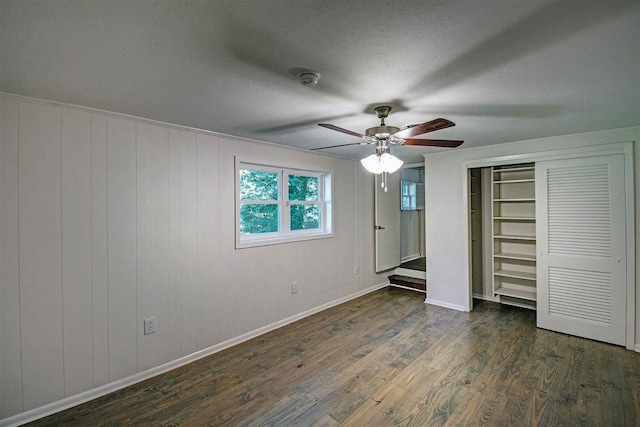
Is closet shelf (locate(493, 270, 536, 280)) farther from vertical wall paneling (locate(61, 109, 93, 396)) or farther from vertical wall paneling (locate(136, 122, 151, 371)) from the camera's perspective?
vertical wall paneling (locate(61, 109, 93, 396))

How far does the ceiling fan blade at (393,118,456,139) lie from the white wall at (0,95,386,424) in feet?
5.75

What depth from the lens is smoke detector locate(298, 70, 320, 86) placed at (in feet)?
5.49

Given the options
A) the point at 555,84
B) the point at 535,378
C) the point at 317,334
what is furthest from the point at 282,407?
the point at 555,84

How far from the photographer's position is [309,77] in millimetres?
1700

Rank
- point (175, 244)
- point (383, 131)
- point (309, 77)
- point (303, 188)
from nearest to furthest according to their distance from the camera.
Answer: point (309, 77) → point (383, 131) → point (175, 244) → point (303, 188)

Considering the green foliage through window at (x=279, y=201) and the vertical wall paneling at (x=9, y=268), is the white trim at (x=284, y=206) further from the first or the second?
the vertical wall paneling at (x=9, y=268)

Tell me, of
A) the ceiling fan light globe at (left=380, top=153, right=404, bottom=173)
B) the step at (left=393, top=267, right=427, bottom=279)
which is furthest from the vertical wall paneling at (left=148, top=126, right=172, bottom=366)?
the step at (left=393, top=267, right=427, bottom=279)

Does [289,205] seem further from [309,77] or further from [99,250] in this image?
[309,77]

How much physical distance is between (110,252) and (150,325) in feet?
2.34

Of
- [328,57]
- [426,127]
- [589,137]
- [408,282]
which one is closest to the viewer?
[328,57]

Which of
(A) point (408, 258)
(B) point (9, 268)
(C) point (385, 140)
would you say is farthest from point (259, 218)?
(A) point (408, 258)

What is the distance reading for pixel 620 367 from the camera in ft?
8.62

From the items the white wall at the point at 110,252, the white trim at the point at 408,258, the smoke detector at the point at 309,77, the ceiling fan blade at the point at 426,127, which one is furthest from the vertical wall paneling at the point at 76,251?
the white trim at the point at 408,258

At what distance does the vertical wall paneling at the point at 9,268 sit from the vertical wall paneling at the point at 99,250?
1.34 feet
